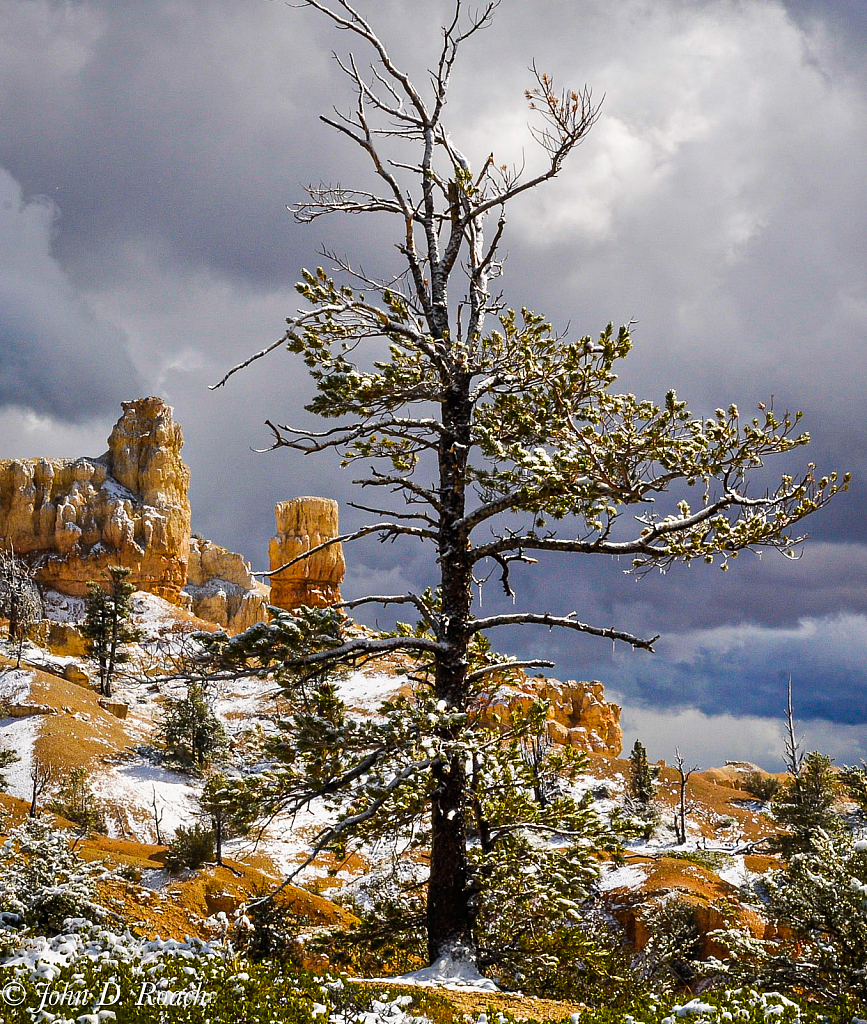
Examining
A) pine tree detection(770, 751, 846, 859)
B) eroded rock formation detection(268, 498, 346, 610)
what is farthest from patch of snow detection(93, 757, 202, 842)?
eroded rock formation detection(268, 498, 346, 610)

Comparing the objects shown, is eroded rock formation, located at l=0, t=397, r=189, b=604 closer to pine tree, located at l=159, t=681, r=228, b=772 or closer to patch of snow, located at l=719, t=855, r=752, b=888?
pine tree, located at l=159, t=681, r=228, b=772

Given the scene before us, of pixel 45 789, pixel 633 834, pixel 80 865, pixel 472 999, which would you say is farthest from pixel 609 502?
pixel 45 789

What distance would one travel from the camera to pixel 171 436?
8644 centimetres

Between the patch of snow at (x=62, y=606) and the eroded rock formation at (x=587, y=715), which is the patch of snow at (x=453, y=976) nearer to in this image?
the eroded rock formation at (x=587, y=715)

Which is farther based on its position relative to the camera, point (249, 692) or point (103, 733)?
point (249, 692)

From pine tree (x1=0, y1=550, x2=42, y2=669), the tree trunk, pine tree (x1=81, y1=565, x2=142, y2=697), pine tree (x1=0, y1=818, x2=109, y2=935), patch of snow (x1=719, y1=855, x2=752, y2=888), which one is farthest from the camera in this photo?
pine tree (x1=0, y1=550, x2=42, y2=669)

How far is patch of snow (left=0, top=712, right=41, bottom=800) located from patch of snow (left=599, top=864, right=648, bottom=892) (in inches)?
776

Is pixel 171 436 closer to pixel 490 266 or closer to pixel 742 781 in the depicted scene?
pixel 742 781

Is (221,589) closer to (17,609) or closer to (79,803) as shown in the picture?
(17,609)

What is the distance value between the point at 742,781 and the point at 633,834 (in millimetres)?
49274

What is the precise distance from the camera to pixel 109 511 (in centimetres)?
7862

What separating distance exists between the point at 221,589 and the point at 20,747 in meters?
64.7

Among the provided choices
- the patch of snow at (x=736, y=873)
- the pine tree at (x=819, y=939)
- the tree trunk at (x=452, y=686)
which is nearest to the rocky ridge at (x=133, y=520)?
the patch of snow at (x=736, y=873)

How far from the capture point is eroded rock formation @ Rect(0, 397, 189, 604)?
75938mm
